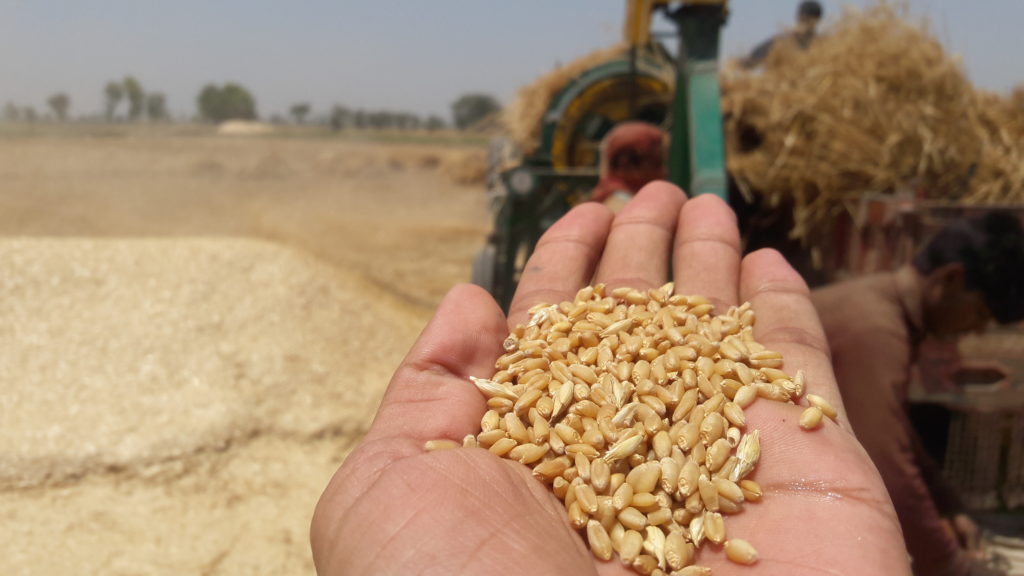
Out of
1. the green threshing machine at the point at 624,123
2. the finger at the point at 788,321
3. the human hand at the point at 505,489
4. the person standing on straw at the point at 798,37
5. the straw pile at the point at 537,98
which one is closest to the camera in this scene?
the human hand at the point at 505,489

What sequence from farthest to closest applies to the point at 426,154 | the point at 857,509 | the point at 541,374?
1. the point at 426,154
2. the point at 541,374
3. the point at 857,509

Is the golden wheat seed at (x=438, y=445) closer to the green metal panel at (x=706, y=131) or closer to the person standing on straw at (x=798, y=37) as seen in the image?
the green metal panel at (x=706, y=131)

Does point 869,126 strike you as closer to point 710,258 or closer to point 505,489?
point 710,258

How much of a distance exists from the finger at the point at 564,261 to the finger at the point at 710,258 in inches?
10.4

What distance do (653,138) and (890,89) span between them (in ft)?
5.98


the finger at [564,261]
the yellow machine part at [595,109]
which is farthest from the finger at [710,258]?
the yellow machine part at [595,109]

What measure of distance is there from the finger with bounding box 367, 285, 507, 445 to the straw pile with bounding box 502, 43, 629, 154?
429cm

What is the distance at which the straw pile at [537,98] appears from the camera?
6387 mm

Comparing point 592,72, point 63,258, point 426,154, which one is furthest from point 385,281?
point 426,154

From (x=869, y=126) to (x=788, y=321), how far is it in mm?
2671

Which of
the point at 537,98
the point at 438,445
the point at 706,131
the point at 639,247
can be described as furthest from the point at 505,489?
the point at 537,98

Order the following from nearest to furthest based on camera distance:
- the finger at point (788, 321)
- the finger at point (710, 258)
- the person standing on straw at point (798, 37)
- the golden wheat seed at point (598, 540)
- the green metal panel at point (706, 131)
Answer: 1. the golden wheat seed at point (598, 540)
2. the finger at point (788, 321)
3. the finger at point (710, 258)
4. the green metal panel at point (706, 131)
5. the person standing on straw at point (798, 37)

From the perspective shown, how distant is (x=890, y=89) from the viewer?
4723 millimetres

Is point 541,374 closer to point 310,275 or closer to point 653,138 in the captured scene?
point 653,138
